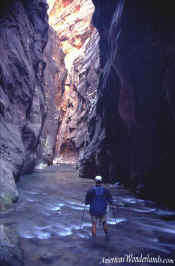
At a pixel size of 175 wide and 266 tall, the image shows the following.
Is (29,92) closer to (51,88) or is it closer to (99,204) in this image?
(99,204)

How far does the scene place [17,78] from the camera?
22.2m

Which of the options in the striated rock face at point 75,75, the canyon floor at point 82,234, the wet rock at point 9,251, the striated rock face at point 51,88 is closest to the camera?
the wet rock at point 9,251

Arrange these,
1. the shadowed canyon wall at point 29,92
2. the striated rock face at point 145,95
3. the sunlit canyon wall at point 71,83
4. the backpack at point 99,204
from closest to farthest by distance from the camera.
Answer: the backpack at point 99,204 < the striated rock face at point 145,95 < the shadowed canyon wall at point 29,92 < the sunlit canyon wall at point 71,83

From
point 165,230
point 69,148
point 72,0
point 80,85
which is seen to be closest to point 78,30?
point 72,0

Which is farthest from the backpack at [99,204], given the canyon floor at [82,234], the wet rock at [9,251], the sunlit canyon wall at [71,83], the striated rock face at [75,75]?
Result: the striated rock face at [75,75]

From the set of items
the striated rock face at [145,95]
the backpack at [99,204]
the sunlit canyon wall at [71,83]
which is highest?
the sunlit canyon wall at [71,83]

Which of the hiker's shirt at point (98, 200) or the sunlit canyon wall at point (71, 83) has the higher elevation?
the sunlit canyon wall at point (71, 83)

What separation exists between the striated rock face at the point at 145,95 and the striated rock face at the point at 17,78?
8458 mm

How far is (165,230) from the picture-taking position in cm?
800

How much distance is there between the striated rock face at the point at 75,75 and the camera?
164 ft

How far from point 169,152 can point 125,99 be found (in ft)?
21.5

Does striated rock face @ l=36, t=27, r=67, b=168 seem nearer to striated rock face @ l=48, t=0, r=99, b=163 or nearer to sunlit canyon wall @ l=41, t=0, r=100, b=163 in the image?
sunlit canyon wall @ l=41, t=0, r=100, b=163

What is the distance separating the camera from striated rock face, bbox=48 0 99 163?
164 feet

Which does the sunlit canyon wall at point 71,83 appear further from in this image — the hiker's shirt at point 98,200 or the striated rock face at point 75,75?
the hiker's shirt at point 98,200
